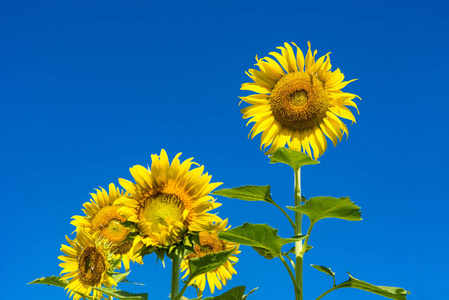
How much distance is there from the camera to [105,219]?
17.1ft

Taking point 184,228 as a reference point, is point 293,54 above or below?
above

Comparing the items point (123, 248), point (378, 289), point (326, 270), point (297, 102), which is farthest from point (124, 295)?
point (297, 102)

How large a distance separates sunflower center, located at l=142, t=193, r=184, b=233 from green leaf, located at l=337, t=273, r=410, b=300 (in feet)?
5.31

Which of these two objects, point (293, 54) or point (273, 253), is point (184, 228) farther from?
point (293, 54)

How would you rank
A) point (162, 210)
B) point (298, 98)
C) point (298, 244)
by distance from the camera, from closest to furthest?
1. point (162, 210)
2. point (298, 244)
3. point (298, 98)

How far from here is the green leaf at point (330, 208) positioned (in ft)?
12.3

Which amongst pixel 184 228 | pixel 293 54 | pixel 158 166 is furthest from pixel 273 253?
pixel 293 54

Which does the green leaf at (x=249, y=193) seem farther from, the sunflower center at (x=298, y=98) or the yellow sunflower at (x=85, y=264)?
the sunflower center at (x=298, y=98)

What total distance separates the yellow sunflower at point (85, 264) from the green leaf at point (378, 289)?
2110 mm

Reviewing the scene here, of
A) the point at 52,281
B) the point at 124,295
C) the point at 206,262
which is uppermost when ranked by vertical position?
A: the point at 52,281

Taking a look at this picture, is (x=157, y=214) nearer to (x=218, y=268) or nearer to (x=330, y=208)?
(x=330, y=208)

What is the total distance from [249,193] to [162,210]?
0.96 metres

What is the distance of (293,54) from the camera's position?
5.40 m

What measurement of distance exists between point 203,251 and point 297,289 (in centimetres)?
160
